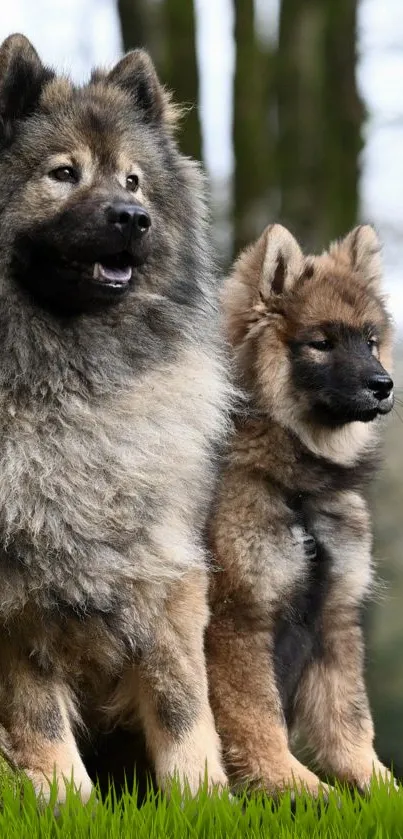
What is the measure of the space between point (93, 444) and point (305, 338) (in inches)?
51.4

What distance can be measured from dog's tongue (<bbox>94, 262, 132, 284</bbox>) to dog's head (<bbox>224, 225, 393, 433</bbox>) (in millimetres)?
1132

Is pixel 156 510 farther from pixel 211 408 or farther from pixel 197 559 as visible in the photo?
pixel 211 408

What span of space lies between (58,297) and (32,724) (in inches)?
59.2

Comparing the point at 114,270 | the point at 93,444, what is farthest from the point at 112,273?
the point at 93,444

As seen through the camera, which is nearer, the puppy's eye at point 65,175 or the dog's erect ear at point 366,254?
the puppy's eye at point 65,175

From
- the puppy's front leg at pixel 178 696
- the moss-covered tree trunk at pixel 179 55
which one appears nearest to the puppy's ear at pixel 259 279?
the puppy's front leg at pixel 178 696

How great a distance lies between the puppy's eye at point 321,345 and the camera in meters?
5.16

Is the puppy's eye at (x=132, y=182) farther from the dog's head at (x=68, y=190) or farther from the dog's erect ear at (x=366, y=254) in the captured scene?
the dog's erect ear at (x=366, y=254)

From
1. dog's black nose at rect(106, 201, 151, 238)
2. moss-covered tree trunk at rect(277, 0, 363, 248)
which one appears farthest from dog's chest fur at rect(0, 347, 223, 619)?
moss-covered tree trunk at rect(277, 0, 363, 248)

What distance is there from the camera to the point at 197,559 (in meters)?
4.40

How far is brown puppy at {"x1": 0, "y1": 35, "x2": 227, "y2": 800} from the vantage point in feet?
13.4

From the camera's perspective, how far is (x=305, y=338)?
5.18m

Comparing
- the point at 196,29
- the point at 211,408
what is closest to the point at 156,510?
the point at 211,408

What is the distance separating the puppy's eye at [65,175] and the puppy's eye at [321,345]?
1.41m
